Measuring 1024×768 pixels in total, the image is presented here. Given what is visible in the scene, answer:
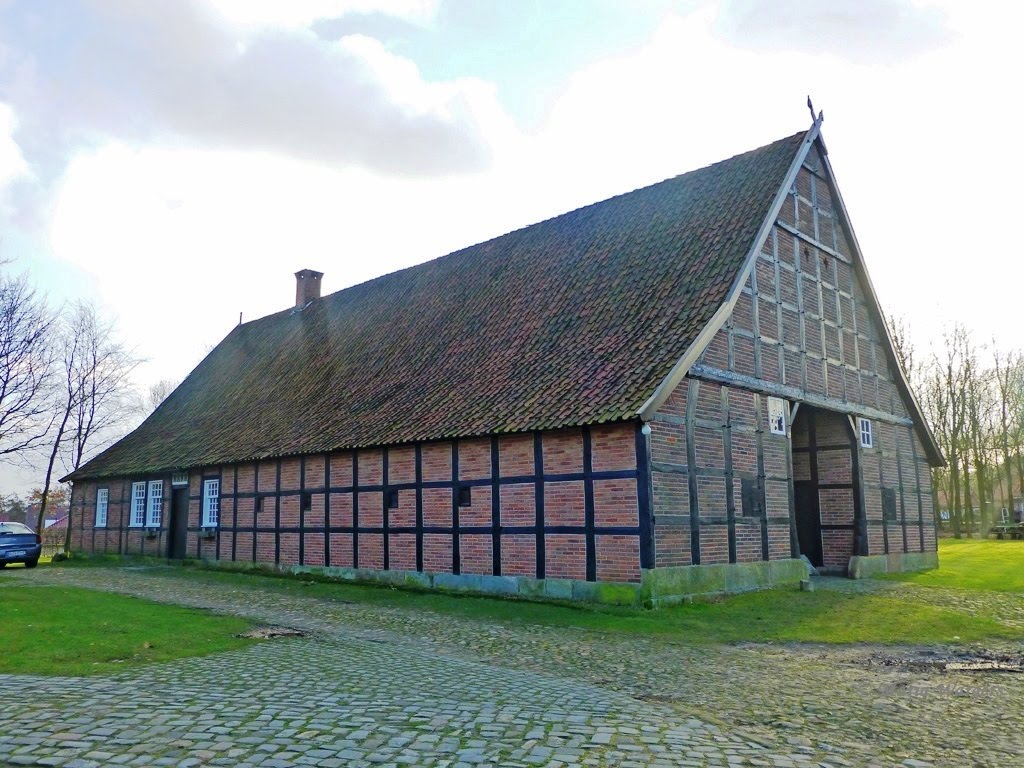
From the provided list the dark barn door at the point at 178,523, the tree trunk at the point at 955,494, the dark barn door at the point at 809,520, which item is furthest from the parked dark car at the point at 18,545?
the tree trunk at the point at 955,494

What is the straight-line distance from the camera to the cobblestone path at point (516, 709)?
5363 millimetres

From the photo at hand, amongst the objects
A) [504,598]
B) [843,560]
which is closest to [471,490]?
[504,598]

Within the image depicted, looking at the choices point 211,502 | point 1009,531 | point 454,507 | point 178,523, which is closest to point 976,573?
point 454,507

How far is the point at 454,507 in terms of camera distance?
1595 centimetres

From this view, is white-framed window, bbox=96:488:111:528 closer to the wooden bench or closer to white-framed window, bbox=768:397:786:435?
white-framed window, bbox=768:397:786:435

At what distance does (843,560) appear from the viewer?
19.1 meters

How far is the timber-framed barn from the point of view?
45.9ft

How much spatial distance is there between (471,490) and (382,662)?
23.6 ft

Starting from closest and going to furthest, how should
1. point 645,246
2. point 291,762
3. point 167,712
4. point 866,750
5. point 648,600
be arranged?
point 291,762 → point 866,750 → point 167,712 → point 648,600 → point 645,246

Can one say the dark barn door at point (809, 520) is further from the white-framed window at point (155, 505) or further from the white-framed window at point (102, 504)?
the white-framed window at point (102, 504)

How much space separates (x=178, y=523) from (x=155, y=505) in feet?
5.33

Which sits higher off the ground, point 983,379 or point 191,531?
point 983,379

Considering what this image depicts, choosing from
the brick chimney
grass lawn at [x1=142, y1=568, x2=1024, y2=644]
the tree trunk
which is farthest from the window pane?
the tree trunk

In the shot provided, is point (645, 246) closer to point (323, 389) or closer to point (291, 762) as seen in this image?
point (323, 389)
